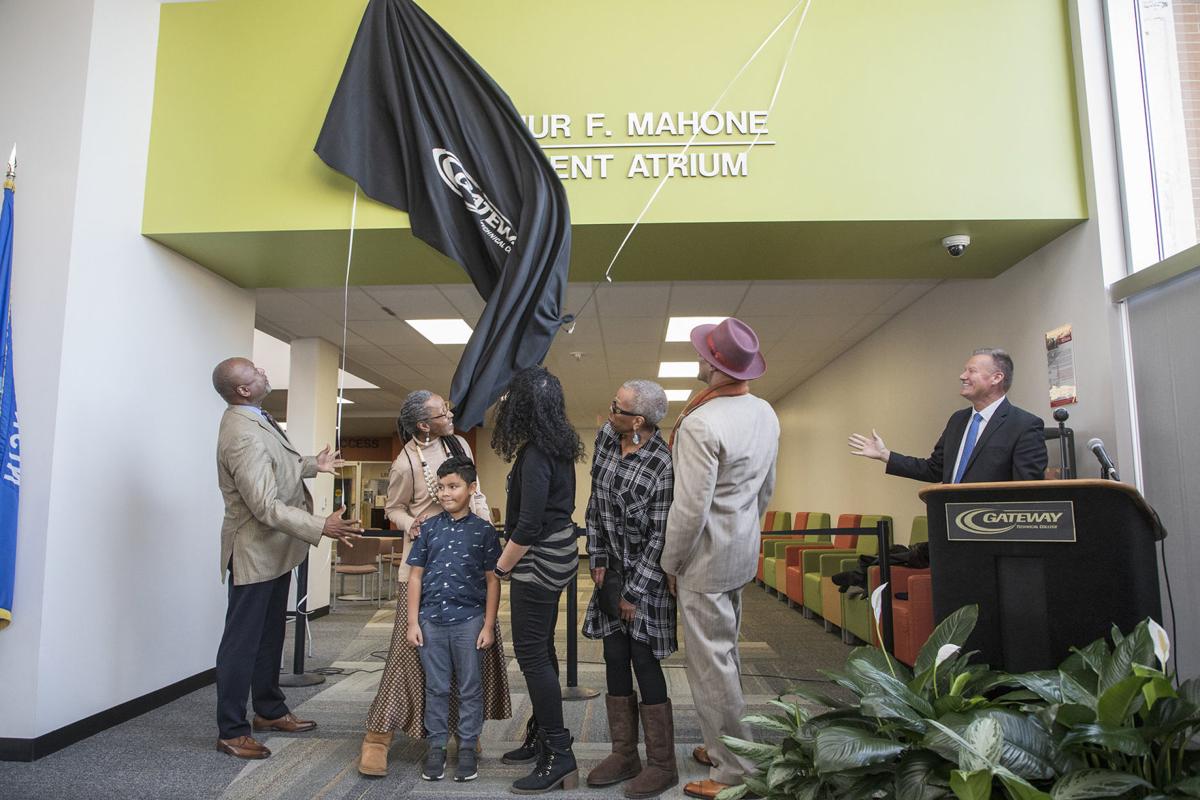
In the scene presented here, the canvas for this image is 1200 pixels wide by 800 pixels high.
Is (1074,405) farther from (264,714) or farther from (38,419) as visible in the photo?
(38,419)

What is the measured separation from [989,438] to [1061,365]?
3.14 ft

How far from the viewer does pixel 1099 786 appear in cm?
142

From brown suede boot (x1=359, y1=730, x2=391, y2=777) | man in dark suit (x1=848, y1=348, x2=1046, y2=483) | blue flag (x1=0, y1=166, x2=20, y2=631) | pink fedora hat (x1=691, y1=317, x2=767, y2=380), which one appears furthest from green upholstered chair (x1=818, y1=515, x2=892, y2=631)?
blue flag (x1=0, y1=166, x2=20, y2=631)

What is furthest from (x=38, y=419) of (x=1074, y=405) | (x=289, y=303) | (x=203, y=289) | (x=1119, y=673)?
(x=1074, y=405)

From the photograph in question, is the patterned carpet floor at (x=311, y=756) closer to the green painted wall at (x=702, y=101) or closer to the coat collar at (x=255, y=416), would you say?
the coat collar at (x=255, y=416)

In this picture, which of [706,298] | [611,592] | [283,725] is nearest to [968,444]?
[611,592]

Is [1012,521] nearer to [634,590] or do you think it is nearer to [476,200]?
[634,590]

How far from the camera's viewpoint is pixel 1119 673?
1.61 metres

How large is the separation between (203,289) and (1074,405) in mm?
4363

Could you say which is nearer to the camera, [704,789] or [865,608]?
[704,789]

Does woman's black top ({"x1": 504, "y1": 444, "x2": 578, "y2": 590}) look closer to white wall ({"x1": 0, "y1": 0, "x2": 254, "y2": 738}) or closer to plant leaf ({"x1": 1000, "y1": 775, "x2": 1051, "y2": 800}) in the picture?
plant leaf ({"x1": 1000, "y1": 775, "x2": 1051, "y2": 800})

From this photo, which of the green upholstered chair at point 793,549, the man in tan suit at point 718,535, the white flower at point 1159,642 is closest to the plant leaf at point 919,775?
the white flower at point 1159,642

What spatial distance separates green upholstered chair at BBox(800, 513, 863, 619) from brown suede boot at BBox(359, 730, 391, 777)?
4.55 meters

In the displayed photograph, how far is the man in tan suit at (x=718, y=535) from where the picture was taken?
252 cm
